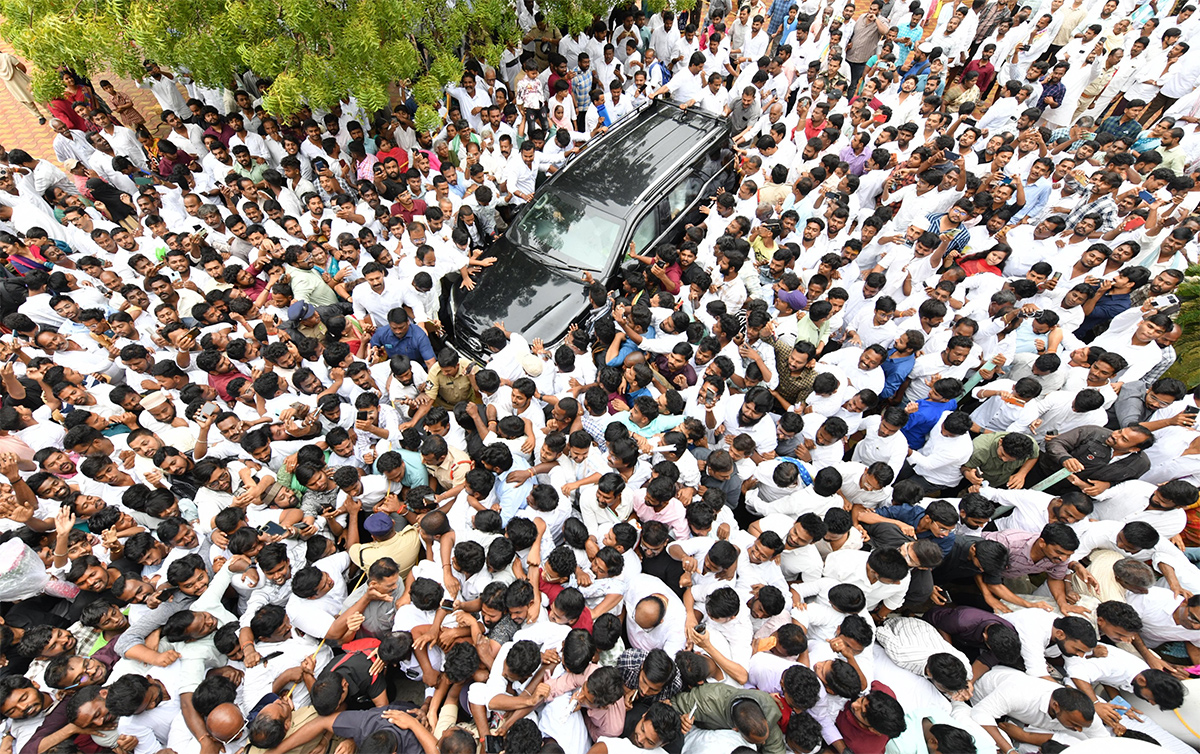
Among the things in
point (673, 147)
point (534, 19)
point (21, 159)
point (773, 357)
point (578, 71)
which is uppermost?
point (21, 159)

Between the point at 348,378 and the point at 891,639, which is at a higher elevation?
the point at 348,378

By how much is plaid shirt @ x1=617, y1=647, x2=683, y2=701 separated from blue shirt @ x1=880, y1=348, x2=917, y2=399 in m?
3.14

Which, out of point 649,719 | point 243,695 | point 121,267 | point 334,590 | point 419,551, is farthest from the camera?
point 121,267

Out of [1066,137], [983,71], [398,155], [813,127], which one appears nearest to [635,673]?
[398,155]

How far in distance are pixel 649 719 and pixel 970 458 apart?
3.17m

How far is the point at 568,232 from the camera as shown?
6.16 m

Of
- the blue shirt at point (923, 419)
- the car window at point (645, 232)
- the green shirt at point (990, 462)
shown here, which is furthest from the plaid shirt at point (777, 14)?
the green shirt at point (990, 462)

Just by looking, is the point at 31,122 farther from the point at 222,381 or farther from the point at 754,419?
the point at 754,419

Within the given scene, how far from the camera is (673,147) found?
6758 mm

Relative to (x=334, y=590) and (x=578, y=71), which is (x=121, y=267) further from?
(x=578, y=71)

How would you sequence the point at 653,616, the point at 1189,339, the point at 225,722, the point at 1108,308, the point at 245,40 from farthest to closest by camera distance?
1. the point at 245,40
2. the point at 1108,308
3. the point at 1189,339
4. the point at 653,616
5. the point at 225,722

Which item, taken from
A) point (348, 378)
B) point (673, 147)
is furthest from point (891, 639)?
point (673, 147)

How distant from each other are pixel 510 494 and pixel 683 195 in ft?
14.5

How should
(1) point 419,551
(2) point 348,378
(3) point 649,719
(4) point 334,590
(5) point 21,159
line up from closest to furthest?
1. (3) point 649,719
2. (4) point 334,590
3. (1) point 419,551
4. (2) point 348,378
5. (5) point 21,159
